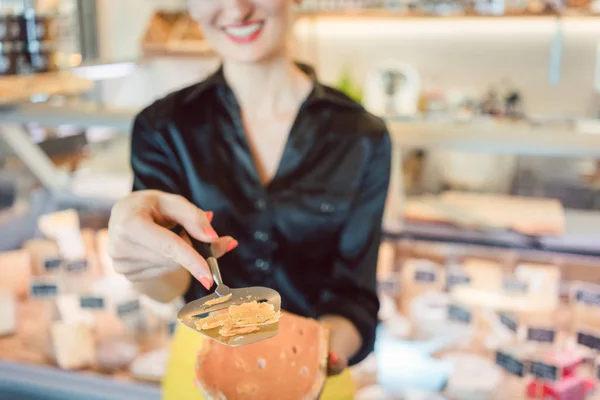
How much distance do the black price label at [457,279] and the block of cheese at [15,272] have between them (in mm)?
1260

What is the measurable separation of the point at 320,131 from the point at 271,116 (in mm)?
105

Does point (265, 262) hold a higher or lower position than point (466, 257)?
higher

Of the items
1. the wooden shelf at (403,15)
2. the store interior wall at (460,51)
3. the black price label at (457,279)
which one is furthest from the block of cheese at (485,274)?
the store interior wall at (460,51)

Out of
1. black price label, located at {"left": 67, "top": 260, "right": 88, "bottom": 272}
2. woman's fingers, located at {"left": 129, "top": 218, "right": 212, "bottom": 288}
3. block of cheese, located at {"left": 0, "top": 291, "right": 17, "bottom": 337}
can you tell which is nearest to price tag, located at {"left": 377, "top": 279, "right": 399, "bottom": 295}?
black price label, located at {"left": 67, "top": 260, "right": 88, "bottom": 272}

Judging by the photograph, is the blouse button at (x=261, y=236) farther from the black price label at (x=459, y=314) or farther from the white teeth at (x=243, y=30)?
the black price label at (x=459, y=314)

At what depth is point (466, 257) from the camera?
176 centimetres

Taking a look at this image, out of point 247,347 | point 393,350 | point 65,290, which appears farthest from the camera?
point 65,290

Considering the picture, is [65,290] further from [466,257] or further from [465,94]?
[465,94]

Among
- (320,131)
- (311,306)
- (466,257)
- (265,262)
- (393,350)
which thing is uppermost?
(320,131)

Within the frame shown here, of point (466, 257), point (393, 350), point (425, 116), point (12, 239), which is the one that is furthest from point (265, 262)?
point (425, 116)

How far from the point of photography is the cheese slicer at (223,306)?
1.96 ft

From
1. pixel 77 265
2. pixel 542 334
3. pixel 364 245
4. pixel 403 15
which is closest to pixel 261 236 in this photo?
pixel 364 245

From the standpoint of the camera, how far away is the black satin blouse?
3.80 ft

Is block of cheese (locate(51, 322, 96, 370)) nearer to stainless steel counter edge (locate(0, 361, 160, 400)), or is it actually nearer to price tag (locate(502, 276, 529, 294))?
stainless steel counter edge (locate(0, 361, 160, 400))
